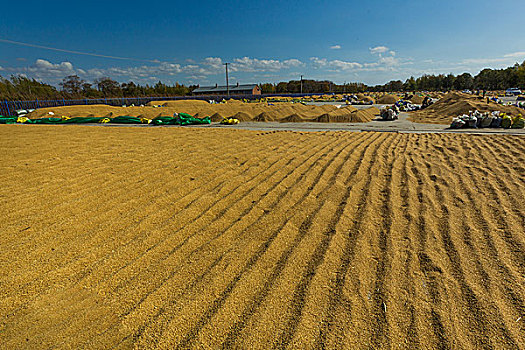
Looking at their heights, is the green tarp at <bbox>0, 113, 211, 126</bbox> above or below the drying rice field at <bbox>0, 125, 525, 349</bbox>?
above

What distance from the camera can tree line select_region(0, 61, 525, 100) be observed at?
38537 mm

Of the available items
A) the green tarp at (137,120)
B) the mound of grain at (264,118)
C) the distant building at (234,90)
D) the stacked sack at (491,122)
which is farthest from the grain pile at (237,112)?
the distant building at (234,90)

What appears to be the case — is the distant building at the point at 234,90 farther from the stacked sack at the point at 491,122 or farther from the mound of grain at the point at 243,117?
the stacked sack at the point at 491,122

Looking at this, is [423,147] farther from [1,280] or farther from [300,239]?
[1,280]

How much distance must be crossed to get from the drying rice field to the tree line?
40501 mm

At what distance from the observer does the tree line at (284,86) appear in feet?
126

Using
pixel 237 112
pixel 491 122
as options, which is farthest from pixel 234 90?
pixel 491 122

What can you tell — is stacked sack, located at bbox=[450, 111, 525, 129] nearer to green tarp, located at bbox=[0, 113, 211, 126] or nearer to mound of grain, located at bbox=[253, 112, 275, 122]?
mound of grain, located at bbox=[253, 112, 275, 122]

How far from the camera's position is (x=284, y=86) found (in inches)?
3162

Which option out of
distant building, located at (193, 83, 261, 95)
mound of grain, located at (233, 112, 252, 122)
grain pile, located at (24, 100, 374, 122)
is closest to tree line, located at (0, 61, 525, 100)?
distant building, located at (193, 83, 261, 95)

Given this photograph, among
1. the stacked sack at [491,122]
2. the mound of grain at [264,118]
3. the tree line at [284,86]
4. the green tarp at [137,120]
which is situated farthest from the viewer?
the tree line at [284,86]

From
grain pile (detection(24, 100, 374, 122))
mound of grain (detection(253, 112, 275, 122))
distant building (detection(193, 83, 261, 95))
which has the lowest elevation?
mound of grain (detection(253, 112, 275, 122))

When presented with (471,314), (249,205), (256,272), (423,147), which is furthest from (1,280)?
(423,147)

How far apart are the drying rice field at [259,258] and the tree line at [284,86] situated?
4050 centimetres
